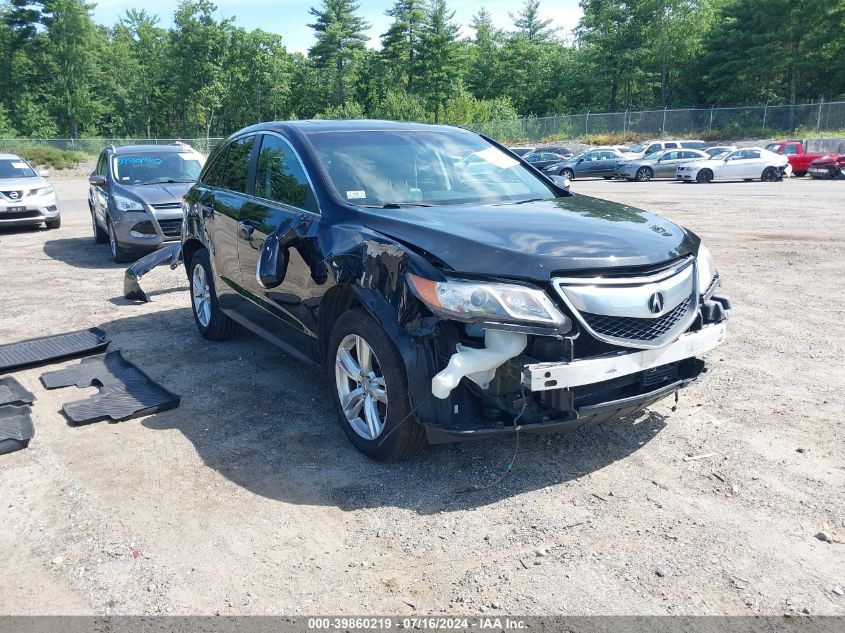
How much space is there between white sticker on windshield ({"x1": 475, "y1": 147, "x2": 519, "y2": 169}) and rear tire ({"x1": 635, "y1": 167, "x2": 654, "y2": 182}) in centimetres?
2858

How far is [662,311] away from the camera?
3609 millimetres

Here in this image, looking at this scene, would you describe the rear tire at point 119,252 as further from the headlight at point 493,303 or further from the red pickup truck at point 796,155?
the red pickup truck at point 796,155

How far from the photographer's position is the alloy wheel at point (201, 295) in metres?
6.49

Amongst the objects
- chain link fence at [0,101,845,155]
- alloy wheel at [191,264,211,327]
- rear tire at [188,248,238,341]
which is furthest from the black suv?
chain link fence at [0,101,845,155]

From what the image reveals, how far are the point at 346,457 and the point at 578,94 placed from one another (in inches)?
2740

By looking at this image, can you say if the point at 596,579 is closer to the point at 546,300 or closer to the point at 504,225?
the point at 546,300

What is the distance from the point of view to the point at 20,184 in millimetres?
14594

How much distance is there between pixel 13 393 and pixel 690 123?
48256 mm

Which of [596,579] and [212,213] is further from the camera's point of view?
[212,213]

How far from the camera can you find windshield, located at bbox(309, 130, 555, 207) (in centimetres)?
452

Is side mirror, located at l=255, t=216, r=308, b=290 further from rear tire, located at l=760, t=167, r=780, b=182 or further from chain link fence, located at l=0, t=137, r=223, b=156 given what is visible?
chain link fence, located at l=0, t=137, r=223, b=156

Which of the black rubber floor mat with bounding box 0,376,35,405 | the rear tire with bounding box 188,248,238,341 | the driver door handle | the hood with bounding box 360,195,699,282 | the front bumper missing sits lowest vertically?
the black rubber floor mat with bounding box 0,376,35,405

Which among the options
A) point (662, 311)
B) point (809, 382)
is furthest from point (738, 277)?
point (662, 311)

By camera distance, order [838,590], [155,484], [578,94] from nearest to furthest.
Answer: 1. [838,590]
2. [155,484]
3. [578,94]
